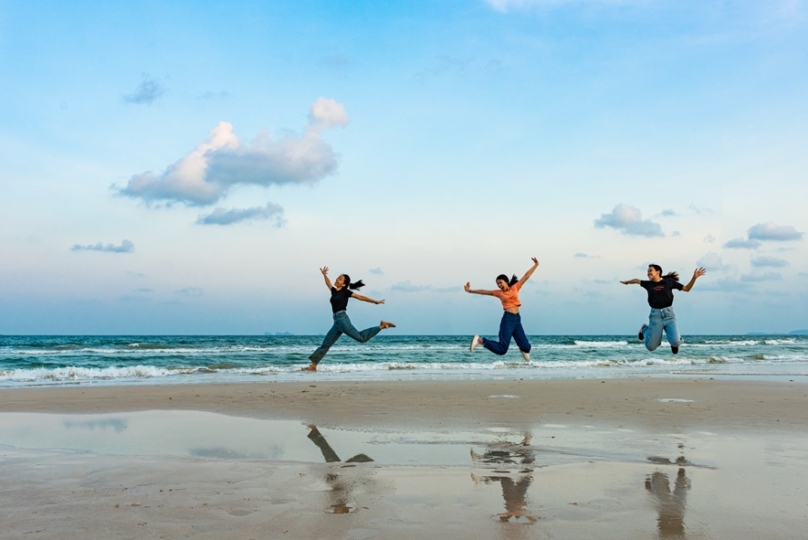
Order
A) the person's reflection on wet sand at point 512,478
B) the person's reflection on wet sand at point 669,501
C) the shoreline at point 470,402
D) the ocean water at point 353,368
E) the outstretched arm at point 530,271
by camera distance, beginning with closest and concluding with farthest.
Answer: the person's reflection on wet sand at point 669,501 < the person's reflection on wet sand at point 512,478 < the shoreline at point 470,402 < the outstretched arm at point 530,271 < the ocean water at point 353,368

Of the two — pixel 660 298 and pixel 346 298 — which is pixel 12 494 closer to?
pixel 346 298

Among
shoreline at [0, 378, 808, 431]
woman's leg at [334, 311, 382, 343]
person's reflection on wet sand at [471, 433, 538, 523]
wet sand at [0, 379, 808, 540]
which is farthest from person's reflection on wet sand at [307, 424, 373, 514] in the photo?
woman's leg at [334, 311, 382, 343]

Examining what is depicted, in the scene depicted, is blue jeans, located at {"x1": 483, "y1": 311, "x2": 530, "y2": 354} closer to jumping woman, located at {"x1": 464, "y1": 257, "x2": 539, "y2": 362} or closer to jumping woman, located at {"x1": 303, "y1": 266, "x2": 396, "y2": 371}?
jumping woman, located at {"x1": 464, "y1": 257, "x2": 539, "y2": 362}

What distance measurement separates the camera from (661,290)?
42.2ft

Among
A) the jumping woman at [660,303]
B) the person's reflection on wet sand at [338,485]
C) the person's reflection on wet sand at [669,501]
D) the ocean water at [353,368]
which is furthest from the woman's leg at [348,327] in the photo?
the person's reflection on wet sand at [669,501]

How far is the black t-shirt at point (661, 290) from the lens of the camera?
505 inches

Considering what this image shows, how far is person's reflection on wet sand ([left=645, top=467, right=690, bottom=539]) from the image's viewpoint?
4.29m

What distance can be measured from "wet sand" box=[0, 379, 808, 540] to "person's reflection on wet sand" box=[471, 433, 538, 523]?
2 cm

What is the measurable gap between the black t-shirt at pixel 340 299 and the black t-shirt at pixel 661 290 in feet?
19.3

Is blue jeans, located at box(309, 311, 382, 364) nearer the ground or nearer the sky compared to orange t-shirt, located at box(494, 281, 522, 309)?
nearer the ground

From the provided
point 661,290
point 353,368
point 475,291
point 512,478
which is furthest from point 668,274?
point 353,368

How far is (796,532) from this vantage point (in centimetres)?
425

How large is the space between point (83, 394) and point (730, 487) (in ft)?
42.7

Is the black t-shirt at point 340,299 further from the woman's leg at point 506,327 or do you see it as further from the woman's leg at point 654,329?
the woman's leg at point 654,329
